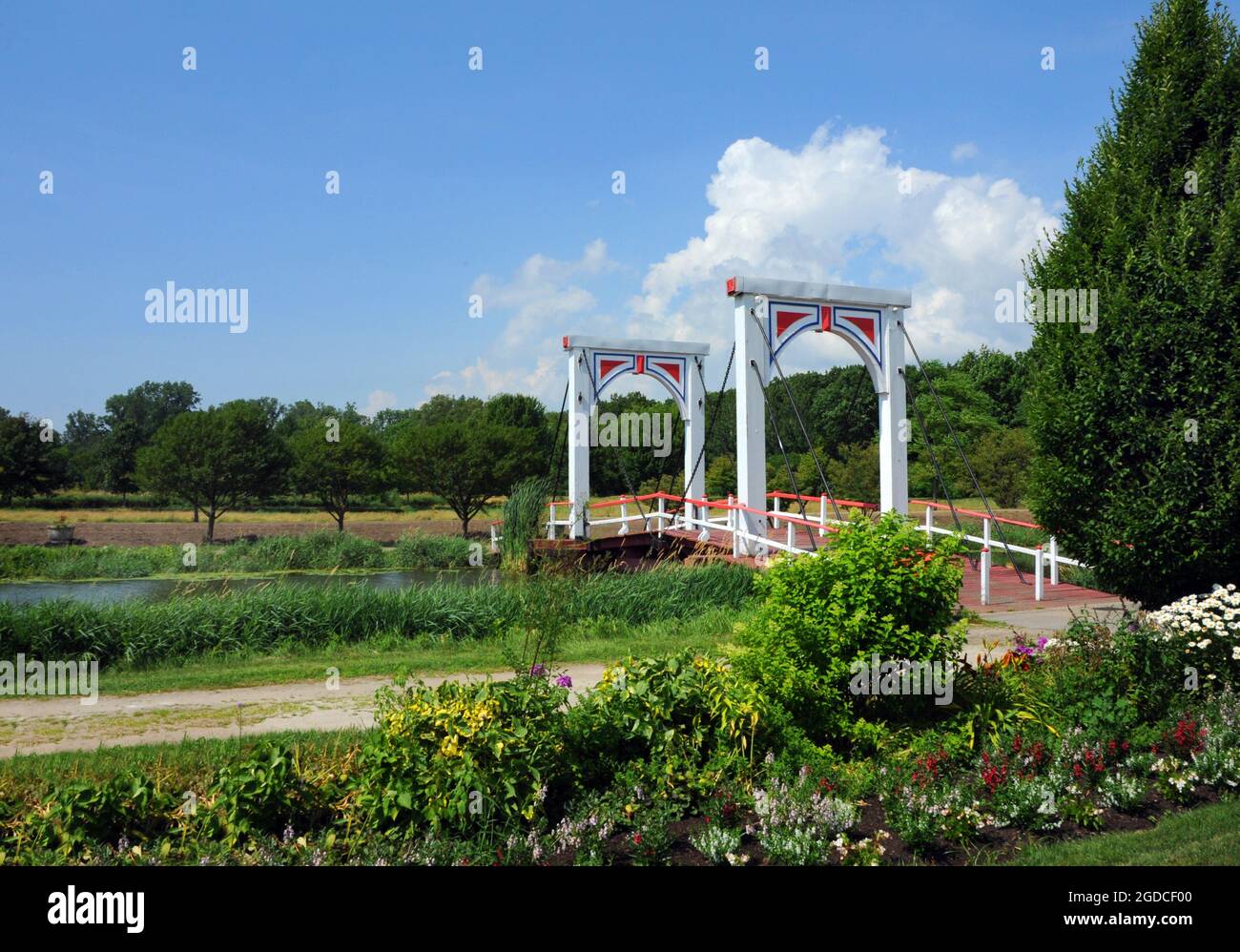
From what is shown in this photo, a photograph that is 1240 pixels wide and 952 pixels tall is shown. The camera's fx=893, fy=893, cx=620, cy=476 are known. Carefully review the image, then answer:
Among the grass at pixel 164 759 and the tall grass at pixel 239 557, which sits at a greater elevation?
the tall grass at pixel 239 557

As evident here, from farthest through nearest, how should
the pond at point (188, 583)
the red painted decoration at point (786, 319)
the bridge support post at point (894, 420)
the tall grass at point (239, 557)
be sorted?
the tall grass at point (239, 557) → the pond at point (188, 583) → the bridge support post at point (894, 420) → the red painted decoration at point (786, 319)

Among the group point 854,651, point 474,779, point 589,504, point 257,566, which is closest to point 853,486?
point 589,504

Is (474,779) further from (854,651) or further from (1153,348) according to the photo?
(1153,348)

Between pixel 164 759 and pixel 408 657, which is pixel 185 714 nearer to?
pixel 164 759

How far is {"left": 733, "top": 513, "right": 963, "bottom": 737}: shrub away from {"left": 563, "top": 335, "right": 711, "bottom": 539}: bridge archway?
1389cm

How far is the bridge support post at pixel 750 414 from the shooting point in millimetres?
15336

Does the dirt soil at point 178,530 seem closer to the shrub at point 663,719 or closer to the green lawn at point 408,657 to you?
the green lawn at point 408,657

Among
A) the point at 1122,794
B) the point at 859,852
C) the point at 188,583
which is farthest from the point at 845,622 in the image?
the point at 188,583

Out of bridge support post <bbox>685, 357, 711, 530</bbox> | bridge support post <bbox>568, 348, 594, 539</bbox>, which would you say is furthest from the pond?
bridge support post <bbox>685, 357, 711, 530</bbox>

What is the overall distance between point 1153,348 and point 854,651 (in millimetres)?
4344

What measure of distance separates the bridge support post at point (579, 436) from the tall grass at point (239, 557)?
24.7ft

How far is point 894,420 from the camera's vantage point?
633 inches

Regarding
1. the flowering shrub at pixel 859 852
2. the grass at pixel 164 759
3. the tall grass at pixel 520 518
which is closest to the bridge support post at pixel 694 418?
the tall grass at pixel 520 518
